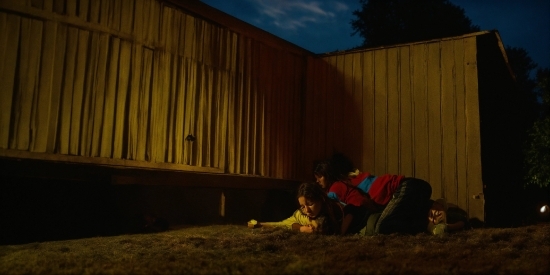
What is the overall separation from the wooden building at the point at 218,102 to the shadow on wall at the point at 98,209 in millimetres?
136

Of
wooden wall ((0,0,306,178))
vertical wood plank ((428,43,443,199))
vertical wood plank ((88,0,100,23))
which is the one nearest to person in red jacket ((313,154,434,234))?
vertical wood plank ((428,43,443,199))

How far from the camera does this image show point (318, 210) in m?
5.50

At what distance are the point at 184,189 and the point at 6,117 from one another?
3.26 meters

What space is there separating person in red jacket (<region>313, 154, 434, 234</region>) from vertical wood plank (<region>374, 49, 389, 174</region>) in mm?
1170

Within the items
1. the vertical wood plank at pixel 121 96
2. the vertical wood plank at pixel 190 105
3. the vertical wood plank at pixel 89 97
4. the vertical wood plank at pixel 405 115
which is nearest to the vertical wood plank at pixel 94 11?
the vertical wood plank at pixel 89 97

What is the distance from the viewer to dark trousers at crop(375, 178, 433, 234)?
18.2 ft

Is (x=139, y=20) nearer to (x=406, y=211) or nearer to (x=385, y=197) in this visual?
(x=385, y=197)

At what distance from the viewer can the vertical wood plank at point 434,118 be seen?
731 cm

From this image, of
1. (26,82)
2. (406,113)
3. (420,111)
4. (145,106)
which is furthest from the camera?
(406,113)

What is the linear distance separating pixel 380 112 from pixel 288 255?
4789 mm

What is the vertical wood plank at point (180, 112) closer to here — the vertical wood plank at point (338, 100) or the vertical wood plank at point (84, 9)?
the vertical wood plank at point (84, 9)

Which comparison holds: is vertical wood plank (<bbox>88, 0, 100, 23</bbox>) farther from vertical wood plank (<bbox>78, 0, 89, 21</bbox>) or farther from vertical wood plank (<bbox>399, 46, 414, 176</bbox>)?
vertical wood plank (<bbox>399, 46, 414, 176</bbox>)

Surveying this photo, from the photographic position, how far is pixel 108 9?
19.4 feet

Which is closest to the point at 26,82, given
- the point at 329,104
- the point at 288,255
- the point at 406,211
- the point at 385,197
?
the point at 288,255
